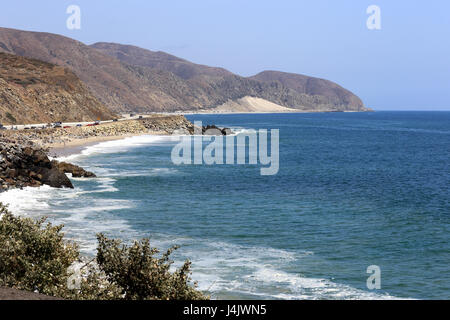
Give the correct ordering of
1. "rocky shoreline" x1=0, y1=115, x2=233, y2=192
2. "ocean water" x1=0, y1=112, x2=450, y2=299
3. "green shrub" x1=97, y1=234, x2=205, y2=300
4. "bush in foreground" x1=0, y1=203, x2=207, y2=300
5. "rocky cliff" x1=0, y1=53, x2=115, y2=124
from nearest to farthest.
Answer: "bush in foreground" x1=0, y1=203, x2=207, y2=300, "green shrub" x1=97, y1=234, x2=205, y2=300, "ocean water" x1=0, y1=112, x2=450, y2=299, "rocky shoreline" x1=0, y1=115, x2=233, y2=192, "rocky cliff" x1=0, y1=53, x2=115, y2=124

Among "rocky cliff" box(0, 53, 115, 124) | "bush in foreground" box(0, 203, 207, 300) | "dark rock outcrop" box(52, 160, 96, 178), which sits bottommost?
"dark rock outcrop" box(52, 160, 96, 178)

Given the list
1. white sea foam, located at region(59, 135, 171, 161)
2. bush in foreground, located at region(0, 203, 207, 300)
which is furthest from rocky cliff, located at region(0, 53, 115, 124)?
bush in foreground, located at region(0, 203, 207, 300)

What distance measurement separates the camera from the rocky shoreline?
1558 inches

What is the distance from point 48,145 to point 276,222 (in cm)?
5032

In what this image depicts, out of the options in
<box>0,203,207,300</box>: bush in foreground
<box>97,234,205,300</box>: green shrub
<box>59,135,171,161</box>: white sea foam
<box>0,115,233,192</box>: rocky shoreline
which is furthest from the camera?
<box>59,135,171,161</box>: white sea foam

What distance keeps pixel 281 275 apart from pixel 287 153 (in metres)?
61.1

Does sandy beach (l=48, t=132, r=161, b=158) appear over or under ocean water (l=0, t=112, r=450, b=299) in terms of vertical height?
over

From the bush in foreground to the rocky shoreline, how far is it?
79.7ft

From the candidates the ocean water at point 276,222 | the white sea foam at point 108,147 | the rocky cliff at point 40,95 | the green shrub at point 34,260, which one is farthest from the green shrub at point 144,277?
the rocky cliff at point 40,95

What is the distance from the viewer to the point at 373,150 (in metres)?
88.2

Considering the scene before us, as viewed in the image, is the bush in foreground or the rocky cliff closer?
the bush in foreground

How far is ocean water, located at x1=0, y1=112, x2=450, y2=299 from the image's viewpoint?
1962 centimetres

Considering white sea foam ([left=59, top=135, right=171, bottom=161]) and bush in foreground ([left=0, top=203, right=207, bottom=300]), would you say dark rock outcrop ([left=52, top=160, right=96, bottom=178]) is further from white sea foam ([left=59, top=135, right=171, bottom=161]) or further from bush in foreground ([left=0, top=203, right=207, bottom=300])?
bush in foreground ([left=0, top=203, right=207, bottom=300])

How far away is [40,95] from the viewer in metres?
110
